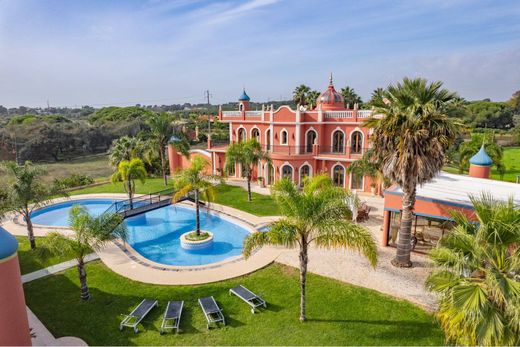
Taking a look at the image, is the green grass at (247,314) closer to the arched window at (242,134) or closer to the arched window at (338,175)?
the arched window at (338,175)

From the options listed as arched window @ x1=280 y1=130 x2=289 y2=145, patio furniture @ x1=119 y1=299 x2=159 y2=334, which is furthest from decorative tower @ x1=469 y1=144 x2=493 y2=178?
patio furniture @ x1=119 y1=299 x2=159 y2=334

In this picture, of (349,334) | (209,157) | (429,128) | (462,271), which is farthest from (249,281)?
(209,157)

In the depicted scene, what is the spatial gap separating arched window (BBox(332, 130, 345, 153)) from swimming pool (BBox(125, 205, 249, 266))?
13.1 metres

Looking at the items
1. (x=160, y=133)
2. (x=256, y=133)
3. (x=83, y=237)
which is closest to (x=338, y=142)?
(x=256, y=133)

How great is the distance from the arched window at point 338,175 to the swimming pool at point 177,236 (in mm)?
11362

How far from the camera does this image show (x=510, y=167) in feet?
143

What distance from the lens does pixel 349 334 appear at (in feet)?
33.6

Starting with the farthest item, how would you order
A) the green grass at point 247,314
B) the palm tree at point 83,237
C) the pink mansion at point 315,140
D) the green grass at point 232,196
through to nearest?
the pink mansion at point 315,140
the green grass at point 232,196
the palm tree at point 83,237
the green grass at point 247,314

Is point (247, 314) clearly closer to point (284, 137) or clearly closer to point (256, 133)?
point (284, 137)

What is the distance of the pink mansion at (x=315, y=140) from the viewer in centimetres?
2823

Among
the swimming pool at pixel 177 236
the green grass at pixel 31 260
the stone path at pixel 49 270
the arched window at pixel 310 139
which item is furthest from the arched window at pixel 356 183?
the green grass at pixel 31 260

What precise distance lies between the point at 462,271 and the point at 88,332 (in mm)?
11043

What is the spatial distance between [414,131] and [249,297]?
8.74 metres

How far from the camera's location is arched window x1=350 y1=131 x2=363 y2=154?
28656 mm
